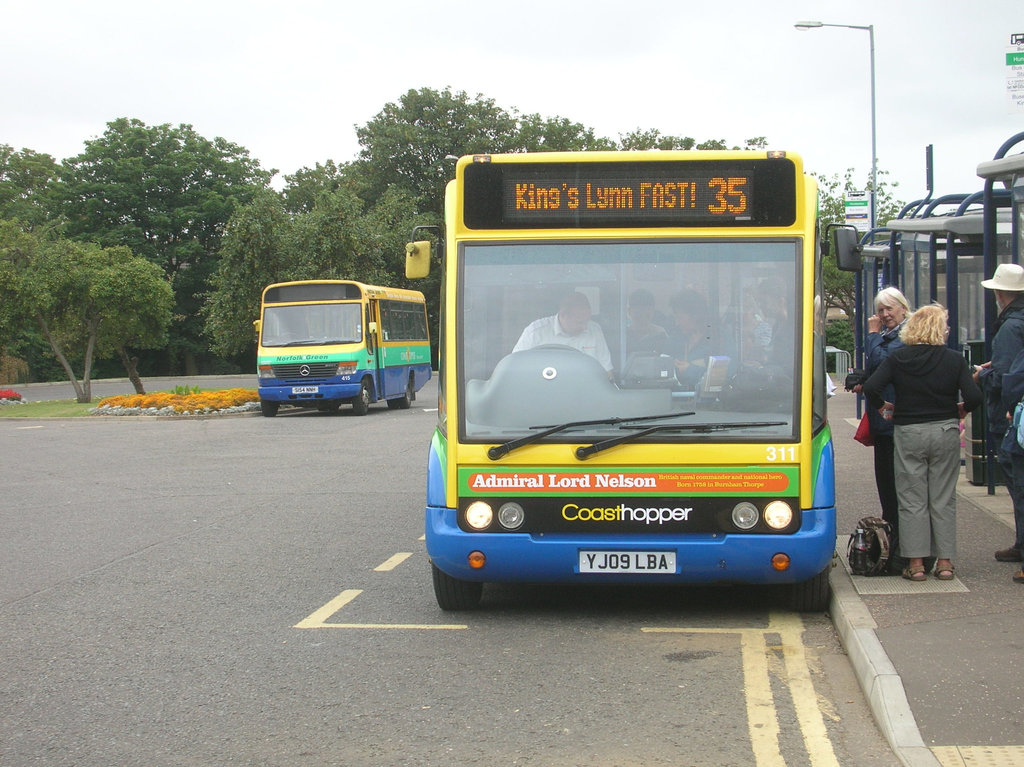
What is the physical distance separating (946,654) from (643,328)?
2.30 metres

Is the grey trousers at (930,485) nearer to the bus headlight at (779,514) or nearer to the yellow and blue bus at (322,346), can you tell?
the bus headlight at (779,514)

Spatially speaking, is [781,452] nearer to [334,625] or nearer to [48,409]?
[334,625]

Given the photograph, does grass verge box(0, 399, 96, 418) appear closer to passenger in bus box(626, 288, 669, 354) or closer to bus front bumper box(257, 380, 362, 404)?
bus front bumper box(257, 380, 362, 404)

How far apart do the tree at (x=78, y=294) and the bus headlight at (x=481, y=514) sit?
92.2 ft

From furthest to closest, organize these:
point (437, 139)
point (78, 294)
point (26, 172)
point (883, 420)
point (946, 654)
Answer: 1. point (26, 172)
2. point (437, 139)
3. point (78, 294)
4. point (883, 420)
5. point (946, 654)

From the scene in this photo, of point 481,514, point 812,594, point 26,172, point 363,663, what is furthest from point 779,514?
point 26,172

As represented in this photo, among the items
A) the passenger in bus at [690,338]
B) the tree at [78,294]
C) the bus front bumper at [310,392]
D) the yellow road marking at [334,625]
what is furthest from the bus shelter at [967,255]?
the tree at [78,294]

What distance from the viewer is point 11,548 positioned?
998 centimetres

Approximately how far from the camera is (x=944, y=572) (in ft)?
23.6

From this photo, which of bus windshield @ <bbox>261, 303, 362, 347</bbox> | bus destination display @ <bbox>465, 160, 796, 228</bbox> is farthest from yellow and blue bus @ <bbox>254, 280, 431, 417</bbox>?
bus destination display @ <bbox>465, 160, 796, 228</bbox>

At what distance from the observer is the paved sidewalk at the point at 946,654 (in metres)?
4.45

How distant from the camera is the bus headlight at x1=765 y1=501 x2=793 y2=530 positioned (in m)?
6.36

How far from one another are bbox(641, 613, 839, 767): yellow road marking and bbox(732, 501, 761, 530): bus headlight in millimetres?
611

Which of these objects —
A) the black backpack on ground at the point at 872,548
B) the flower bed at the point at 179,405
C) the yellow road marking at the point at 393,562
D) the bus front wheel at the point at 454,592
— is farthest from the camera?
the flower bed at the point at 179,405
